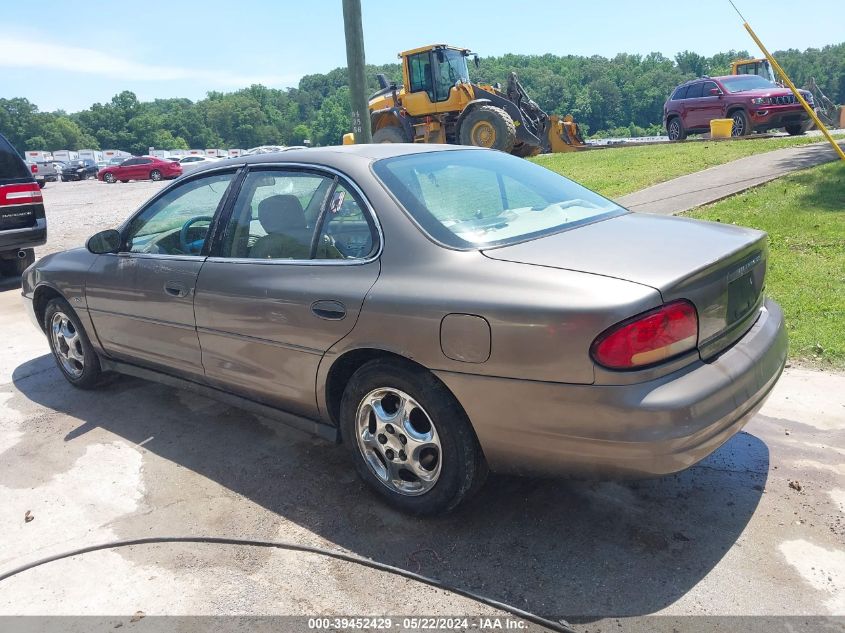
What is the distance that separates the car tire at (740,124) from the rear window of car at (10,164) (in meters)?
16.5

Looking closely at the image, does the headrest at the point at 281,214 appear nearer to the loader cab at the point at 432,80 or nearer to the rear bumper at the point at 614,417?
the rear bumper at the point at 614,417

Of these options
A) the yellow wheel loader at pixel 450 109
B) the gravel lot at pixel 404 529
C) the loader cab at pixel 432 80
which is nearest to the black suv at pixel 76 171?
the yellow wheel loader at pixel 450 109

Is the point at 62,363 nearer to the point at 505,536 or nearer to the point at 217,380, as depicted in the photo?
the point at 217,380

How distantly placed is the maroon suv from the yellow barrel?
815 millimetres

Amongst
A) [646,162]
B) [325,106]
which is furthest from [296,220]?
[325,106]

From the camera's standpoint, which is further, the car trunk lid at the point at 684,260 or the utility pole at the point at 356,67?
the utility pole at the point at 356,67

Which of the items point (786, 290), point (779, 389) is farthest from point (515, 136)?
point (779, 389)

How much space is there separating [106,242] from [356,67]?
3211 millimetres

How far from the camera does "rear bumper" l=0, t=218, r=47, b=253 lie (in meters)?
8.39

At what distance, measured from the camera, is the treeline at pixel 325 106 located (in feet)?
258

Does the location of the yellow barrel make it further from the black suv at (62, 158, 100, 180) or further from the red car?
the black suv at (62, 158, 100, 180)

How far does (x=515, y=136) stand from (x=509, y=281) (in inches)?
579

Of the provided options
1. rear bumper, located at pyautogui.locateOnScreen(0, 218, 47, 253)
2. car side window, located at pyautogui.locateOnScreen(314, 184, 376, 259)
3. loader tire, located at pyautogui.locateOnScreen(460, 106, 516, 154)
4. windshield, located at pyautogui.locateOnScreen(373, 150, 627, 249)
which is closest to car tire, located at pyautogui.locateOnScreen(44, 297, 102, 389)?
car side window, located at pyautogui.locateOnScreen(314, 184, 376, 259)

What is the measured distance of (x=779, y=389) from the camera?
426 centimetres
